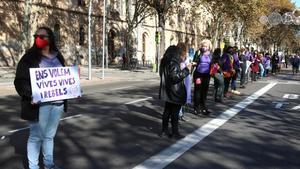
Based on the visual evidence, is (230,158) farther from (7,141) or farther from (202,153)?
(7,141)

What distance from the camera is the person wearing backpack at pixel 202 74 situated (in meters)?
12.3

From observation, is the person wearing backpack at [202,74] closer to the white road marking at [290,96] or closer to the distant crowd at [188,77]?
the distant crowd at [188,77]

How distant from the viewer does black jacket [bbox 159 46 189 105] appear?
8.89m

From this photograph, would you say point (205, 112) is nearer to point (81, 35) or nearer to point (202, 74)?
point (202, 74)

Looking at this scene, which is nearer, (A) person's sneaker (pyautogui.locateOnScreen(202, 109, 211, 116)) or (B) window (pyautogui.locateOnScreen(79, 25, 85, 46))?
(A) person's sneaker (pyautogui.locateOnScreen(202, 109, 211, 116))

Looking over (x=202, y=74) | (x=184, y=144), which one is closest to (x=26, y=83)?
(x=184, y=144)

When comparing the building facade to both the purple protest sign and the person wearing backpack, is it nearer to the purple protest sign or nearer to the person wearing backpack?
the person wearing backpack

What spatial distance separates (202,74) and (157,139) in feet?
11.9

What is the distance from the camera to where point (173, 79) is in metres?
8.88

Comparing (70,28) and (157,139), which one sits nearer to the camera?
(157,139)

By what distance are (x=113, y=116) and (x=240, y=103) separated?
4.91 metres

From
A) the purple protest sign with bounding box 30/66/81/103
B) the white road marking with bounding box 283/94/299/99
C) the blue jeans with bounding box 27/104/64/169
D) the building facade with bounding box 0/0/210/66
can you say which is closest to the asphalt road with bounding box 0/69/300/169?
the blue jeans with bounding box 27/104/64/169

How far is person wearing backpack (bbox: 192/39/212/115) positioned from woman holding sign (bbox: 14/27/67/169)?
631 cm

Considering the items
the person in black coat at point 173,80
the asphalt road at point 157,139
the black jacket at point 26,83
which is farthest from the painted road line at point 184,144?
the black jacket at point 26,83
